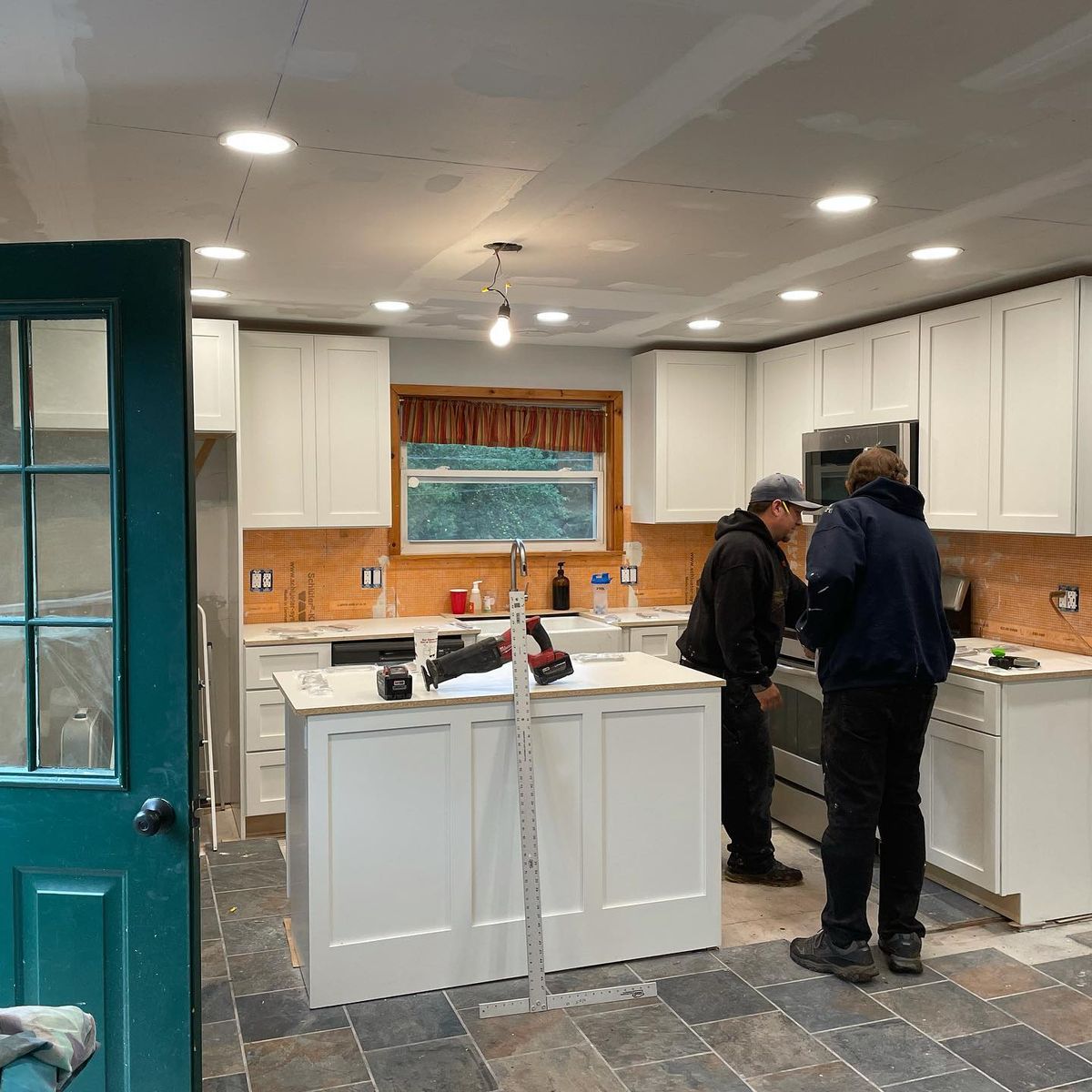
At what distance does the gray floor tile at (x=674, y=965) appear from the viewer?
3.37 m

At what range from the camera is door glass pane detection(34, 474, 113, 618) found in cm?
212

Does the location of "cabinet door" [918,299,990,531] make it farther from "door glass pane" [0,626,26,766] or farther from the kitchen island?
"door glass pane" [0,626,26,766]

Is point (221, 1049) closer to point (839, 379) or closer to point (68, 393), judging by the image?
point (68, 393)

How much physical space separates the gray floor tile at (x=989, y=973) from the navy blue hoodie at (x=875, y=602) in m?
0.94

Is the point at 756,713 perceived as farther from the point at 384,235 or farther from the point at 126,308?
the point at 126,308

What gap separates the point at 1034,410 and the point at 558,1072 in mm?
2852

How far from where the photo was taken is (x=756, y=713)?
163 inches

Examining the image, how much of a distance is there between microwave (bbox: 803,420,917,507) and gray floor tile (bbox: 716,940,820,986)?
188 cm

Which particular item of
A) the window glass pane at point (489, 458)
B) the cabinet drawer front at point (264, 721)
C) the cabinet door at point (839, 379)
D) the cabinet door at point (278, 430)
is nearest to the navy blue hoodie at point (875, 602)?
the cabinet door at point (839, 379)

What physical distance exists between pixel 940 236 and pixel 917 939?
2234 millimetres

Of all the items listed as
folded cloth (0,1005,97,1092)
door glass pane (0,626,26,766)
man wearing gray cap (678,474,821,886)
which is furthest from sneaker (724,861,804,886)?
folded cloth (0,1005,97,1092)

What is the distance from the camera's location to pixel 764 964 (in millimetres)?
3445

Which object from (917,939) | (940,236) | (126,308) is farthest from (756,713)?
(126,308)

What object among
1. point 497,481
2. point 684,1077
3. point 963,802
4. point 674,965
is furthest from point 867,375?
point 684,1077
